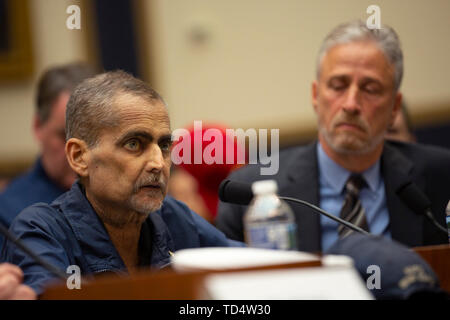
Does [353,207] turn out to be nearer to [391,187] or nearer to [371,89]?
[391,187]

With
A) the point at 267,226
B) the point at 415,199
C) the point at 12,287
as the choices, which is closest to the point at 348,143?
the point at 415,199

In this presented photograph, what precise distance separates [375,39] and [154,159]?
1202 mm

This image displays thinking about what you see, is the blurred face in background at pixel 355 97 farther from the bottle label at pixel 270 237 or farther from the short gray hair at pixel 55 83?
the short gray hair at pixel 55 83

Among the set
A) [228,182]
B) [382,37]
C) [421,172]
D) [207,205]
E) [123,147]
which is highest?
[382,37]

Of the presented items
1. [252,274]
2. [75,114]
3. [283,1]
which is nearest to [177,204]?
[75,114]

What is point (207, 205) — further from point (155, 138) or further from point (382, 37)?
point (155, 138)

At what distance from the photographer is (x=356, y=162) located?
2689 millimetres

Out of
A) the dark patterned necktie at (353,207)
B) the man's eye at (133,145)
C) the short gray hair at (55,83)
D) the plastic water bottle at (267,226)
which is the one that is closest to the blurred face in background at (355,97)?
the dark patterned necktie at (353,207)

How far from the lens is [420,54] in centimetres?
536

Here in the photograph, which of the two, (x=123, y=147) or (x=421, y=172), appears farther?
(x=421, y=172)

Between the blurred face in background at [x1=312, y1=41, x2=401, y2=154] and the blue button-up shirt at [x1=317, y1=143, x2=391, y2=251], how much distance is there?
84 millimetres

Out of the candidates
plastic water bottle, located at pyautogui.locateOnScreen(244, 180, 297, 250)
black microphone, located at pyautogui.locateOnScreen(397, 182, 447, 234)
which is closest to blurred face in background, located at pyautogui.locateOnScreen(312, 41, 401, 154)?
black microphone, located at pyautogui.locateOnScreen(397, 182, 447, 234)
